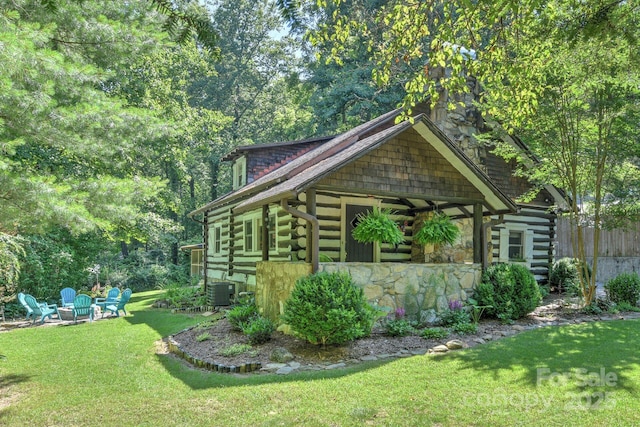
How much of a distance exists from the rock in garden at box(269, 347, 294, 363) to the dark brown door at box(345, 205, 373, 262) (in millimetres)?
4830

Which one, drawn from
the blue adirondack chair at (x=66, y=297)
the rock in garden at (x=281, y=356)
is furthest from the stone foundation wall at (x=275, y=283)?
the blue adirondack chair at (x=66, y=297)

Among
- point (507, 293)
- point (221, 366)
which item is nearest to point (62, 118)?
point (221, 366)

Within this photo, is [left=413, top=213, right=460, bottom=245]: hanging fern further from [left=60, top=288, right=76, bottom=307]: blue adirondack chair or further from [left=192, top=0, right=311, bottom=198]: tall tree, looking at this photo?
[left=192, top=0, right=311, bottom=198]: tall tree

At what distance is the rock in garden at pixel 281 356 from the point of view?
297 inches

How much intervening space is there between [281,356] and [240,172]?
12.0m

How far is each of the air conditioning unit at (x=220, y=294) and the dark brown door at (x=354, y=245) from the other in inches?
207

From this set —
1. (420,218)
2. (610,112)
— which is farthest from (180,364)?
(610,112)

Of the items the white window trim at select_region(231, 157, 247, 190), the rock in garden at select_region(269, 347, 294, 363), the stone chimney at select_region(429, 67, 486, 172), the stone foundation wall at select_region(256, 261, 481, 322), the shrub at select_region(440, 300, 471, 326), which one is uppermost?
the stone chimney at select_region(429, 67, 486, 172)

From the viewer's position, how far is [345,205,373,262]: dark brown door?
40.3 ft

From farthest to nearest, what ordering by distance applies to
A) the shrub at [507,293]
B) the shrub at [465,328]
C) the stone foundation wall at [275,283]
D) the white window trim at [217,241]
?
1. the white window trim at [217,241]
2. the shrub at [507,293]
3. the shrub at [465,328]
4. the stone foundation wall at [275,283]

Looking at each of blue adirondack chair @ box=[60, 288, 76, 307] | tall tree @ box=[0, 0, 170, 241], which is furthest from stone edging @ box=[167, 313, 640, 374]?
blue adirondack chair @ box=[60, 288, 76, 307]

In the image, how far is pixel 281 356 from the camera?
7.59 meters

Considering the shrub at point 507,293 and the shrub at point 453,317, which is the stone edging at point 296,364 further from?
the shrub at point 453,317

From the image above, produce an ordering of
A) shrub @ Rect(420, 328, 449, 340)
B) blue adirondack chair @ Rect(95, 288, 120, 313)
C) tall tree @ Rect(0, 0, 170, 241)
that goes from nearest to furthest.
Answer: tall tree @ Rect(0, 0, 170, 241) → shrub @ Rect(420, 328, 449, 340) → blue adirondack chair @ Rect(95, 288, 120, 313)
